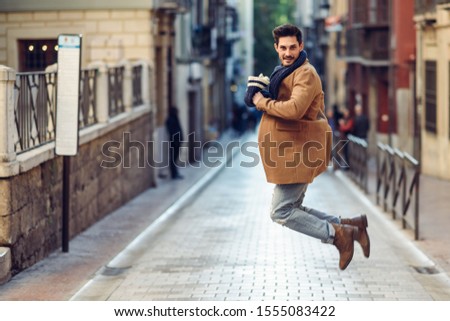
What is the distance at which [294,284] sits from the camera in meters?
10.8

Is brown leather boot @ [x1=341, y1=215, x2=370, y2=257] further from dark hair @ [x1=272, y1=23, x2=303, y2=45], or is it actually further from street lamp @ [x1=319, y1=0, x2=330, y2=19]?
street lamp @ [x1=319, y1=0, x2=330, y2=19]

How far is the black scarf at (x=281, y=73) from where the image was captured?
8.49 meters

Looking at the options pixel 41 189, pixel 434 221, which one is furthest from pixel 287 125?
pixel 434 221

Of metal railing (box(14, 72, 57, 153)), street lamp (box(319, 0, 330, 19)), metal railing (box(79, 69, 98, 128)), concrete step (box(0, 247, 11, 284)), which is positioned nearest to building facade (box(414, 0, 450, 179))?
metal railing (box(79, 69, 98, 128))

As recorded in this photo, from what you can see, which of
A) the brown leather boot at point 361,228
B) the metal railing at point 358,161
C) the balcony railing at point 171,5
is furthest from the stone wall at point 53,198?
the balcony railing at point 171,5

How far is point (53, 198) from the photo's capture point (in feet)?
45.5

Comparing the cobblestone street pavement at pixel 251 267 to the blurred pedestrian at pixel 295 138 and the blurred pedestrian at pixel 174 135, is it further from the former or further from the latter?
the blurred pedestrian at pixel 174 135

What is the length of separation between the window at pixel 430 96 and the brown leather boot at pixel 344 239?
18.4m

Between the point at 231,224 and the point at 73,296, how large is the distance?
663 cm

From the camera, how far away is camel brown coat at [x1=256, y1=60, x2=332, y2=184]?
8336mm

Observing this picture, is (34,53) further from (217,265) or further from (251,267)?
(251,267)

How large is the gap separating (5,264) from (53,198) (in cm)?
263

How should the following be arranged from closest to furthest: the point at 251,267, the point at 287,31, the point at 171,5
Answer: the point at 287,31 < the point at 251,267 < the point at 171,5
